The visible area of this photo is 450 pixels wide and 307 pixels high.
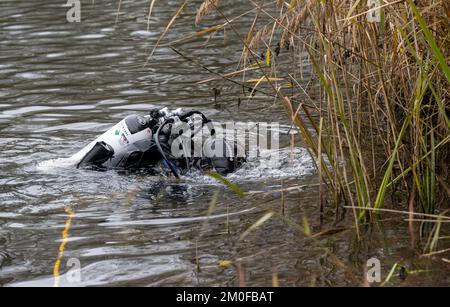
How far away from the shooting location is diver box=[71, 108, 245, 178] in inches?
234

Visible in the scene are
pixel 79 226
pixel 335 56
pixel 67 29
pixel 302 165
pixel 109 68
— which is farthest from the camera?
pixel 67 29

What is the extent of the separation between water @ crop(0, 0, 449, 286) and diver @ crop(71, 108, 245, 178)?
97mm

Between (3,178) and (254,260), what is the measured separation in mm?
2579

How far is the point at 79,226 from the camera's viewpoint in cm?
518

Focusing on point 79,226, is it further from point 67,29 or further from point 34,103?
point 67,29

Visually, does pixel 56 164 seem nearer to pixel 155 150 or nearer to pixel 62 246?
pixel 155 150

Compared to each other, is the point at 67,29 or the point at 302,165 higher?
the point at 67,29

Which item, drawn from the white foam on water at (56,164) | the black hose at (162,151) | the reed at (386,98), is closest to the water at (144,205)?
the white foam on water at (56,164)

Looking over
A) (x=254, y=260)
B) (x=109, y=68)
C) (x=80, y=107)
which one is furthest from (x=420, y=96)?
(x=109, y=68)

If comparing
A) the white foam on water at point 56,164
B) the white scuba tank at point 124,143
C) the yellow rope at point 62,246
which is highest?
Result: the white scuba tank at point 124,143

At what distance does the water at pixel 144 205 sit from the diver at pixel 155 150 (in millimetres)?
97

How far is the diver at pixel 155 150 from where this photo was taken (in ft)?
19.5

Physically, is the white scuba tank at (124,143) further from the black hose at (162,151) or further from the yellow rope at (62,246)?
the yellow rope at (62,246)
